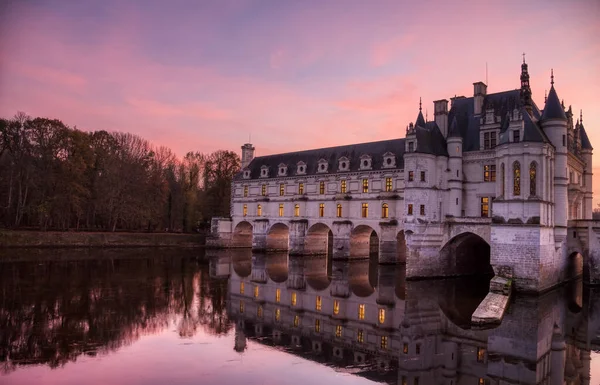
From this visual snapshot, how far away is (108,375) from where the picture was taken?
10430 mm

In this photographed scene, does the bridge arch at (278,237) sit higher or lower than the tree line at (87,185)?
lower

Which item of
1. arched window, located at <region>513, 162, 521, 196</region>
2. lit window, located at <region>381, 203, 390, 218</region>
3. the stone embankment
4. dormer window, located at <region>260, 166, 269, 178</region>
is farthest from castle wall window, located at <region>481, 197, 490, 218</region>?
dormer window, located at <region>260, 166, 269, 178</region>

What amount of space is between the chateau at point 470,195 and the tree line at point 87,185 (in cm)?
1736

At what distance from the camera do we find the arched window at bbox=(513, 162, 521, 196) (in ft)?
76.8

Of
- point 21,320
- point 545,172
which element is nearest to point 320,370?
point 21,320

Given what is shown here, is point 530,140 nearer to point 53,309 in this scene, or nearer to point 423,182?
point 423,182

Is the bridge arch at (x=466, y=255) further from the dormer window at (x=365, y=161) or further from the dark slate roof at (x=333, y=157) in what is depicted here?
the dormer window at (x=365, y=161)

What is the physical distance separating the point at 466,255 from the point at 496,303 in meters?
11.3

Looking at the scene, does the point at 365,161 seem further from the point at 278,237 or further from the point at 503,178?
the point at 503,178

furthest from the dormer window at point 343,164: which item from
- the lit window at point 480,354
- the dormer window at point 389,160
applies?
the lit window at point 480,354

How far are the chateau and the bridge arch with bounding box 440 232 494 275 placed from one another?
8 cm

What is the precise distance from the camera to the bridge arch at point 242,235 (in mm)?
49594

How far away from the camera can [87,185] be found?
47.7 meters

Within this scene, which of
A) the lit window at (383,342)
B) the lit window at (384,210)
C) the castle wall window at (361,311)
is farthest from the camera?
the lit window at (384,210)
